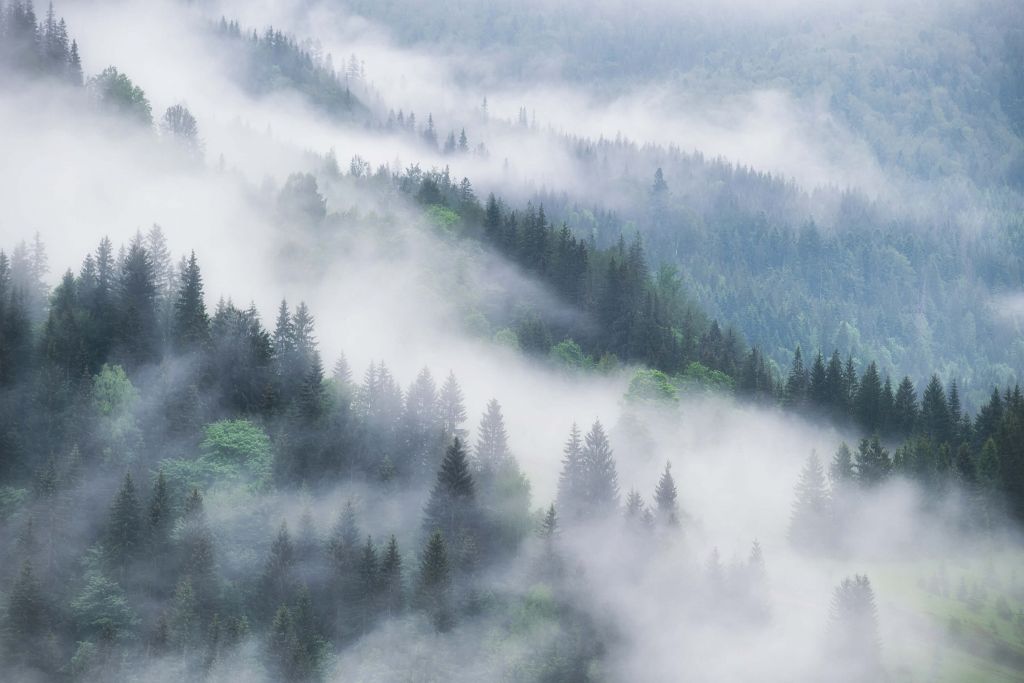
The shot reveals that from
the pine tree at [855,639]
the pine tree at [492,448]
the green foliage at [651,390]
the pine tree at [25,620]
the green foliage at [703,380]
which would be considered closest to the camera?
the pine tree at [25,620]

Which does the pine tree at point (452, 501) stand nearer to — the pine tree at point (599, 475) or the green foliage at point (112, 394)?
the pine tree at point (599, 475)

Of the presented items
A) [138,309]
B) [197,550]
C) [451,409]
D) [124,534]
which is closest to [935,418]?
[451,409]

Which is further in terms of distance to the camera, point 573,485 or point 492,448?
point 492,448

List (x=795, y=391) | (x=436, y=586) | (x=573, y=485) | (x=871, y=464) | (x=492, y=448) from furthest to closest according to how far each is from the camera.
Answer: (x=795, y=391), (x=871, y=464), (x=492, y=448), (x=573, y=485), (x=436, y=586)

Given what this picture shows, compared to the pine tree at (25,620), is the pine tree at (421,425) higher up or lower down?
higher up

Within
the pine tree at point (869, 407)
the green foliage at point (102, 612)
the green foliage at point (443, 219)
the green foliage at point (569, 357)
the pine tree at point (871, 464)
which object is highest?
the pine tree at point (871, 464)

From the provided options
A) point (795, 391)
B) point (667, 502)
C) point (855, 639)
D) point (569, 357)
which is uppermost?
point (667, 502)

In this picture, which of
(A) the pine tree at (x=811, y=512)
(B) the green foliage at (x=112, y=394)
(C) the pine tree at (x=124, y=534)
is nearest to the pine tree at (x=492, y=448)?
(A) the pine tree at (x=811, y=512)

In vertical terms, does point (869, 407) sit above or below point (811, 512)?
below

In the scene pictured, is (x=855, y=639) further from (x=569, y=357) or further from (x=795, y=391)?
(x=569, y=357)

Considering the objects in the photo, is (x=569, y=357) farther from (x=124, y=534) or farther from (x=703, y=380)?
(x=124, y=534)

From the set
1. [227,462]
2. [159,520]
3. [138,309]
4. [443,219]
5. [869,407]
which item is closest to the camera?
[159,520]

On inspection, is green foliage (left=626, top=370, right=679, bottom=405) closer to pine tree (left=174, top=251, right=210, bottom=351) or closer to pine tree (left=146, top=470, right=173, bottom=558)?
pine tree (left=174, top=251, right=210, bottom=351)

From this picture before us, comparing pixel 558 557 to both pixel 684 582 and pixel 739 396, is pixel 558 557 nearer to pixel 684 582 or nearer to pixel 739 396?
pixel 684 582
